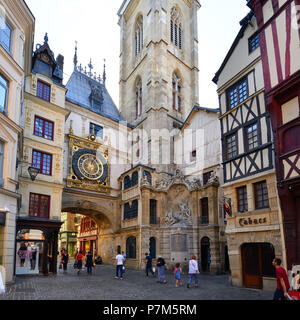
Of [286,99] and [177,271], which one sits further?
[177,271]

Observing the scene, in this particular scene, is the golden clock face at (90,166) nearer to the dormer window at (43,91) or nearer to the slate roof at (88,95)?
the slate roof at (88,95)

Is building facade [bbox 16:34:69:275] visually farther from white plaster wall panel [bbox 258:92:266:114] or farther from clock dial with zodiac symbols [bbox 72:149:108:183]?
white plaster wall panel [bbox 258:92:266:114]

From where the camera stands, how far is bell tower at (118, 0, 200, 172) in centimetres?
3144

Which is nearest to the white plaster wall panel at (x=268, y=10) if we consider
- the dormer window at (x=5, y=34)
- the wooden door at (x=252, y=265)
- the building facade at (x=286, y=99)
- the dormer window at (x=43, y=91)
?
the building facade at (x=286, y=99)

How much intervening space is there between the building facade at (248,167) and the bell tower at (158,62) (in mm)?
15271

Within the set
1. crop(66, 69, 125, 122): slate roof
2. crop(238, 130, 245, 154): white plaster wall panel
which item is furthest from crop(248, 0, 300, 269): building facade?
crop(66, 69, 125, 122): slate roof

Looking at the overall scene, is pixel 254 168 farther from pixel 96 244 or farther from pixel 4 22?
pixel 96 244

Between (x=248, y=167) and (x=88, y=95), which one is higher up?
Result: (x=88, y=95)

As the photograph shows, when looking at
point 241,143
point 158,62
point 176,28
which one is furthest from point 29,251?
point 176,28

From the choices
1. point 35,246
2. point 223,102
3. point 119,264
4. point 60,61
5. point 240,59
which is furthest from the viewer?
point 60,61

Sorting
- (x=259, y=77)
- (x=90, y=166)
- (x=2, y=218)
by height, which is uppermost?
(x=259, y=77)

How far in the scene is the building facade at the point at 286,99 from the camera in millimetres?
10766

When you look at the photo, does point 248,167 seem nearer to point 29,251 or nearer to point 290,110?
point 290,110

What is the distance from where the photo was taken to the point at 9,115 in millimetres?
12531
